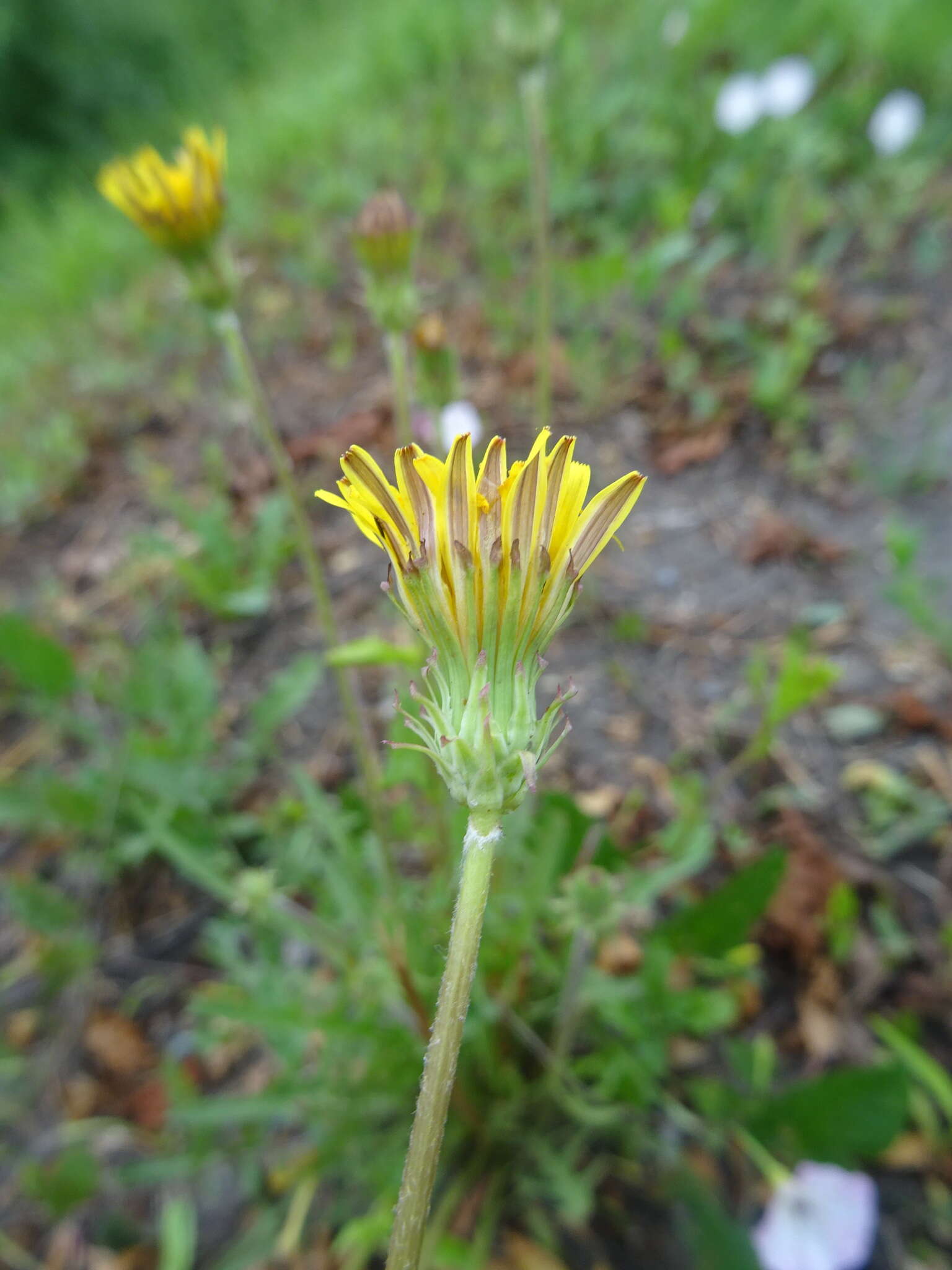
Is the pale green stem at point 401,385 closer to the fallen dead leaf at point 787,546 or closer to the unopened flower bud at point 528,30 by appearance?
the unopened flower bud at point 528,30

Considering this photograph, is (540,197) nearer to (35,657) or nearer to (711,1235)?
(35,657)

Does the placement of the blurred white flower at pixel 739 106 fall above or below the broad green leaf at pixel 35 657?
above

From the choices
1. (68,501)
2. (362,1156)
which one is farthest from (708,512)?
(68,501)

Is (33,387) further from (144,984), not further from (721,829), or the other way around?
(721,829)

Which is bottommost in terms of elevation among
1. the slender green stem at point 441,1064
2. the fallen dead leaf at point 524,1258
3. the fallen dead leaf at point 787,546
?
the fallen dead leaf at point 524,1258

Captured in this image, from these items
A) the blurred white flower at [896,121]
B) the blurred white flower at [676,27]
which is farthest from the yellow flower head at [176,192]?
the blurred white flower at [676,27]

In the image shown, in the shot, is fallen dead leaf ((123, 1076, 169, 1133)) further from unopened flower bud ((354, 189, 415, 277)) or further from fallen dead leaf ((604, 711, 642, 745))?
unopened flower bud ((354, 189, 415, 277))
